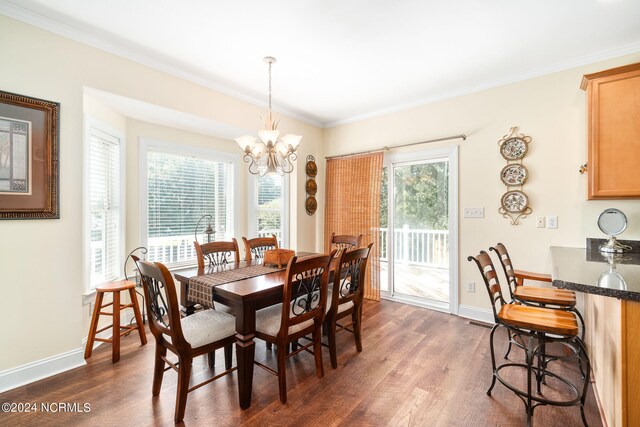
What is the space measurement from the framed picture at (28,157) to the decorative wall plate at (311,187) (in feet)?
9.69

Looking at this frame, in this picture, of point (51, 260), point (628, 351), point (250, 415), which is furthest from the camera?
point (51, 260)

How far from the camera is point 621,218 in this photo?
96.5 inches

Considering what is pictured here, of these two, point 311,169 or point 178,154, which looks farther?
point 311,169

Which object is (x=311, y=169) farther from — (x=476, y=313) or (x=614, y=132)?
(x=614, y=132)

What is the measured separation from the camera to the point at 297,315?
81.2 inches

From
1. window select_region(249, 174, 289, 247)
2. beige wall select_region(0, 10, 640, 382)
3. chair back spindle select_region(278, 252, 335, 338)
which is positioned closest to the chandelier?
beige wall select_region(0, 10, 640, 382)

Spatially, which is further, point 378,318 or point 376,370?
point 378,318

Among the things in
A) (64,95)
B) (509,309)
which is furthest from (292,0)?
(509,309)

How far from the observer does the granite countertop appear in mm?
1367

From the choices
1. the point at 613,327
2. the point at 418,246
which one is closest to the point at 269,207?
the point at 418,246

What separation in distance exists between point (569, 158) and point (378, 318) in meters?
2.56

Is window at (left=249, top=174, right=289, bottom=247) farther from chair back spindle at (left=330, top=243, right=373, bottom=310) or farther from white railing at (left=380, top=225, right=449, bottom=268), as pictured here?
chair back spindle at (left=330, top=243, right=373, bottom=310)

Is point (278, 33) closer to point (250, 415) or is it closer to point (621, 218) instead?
point (250, 415)

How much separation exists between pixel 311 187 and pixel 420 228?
175 centimetres
